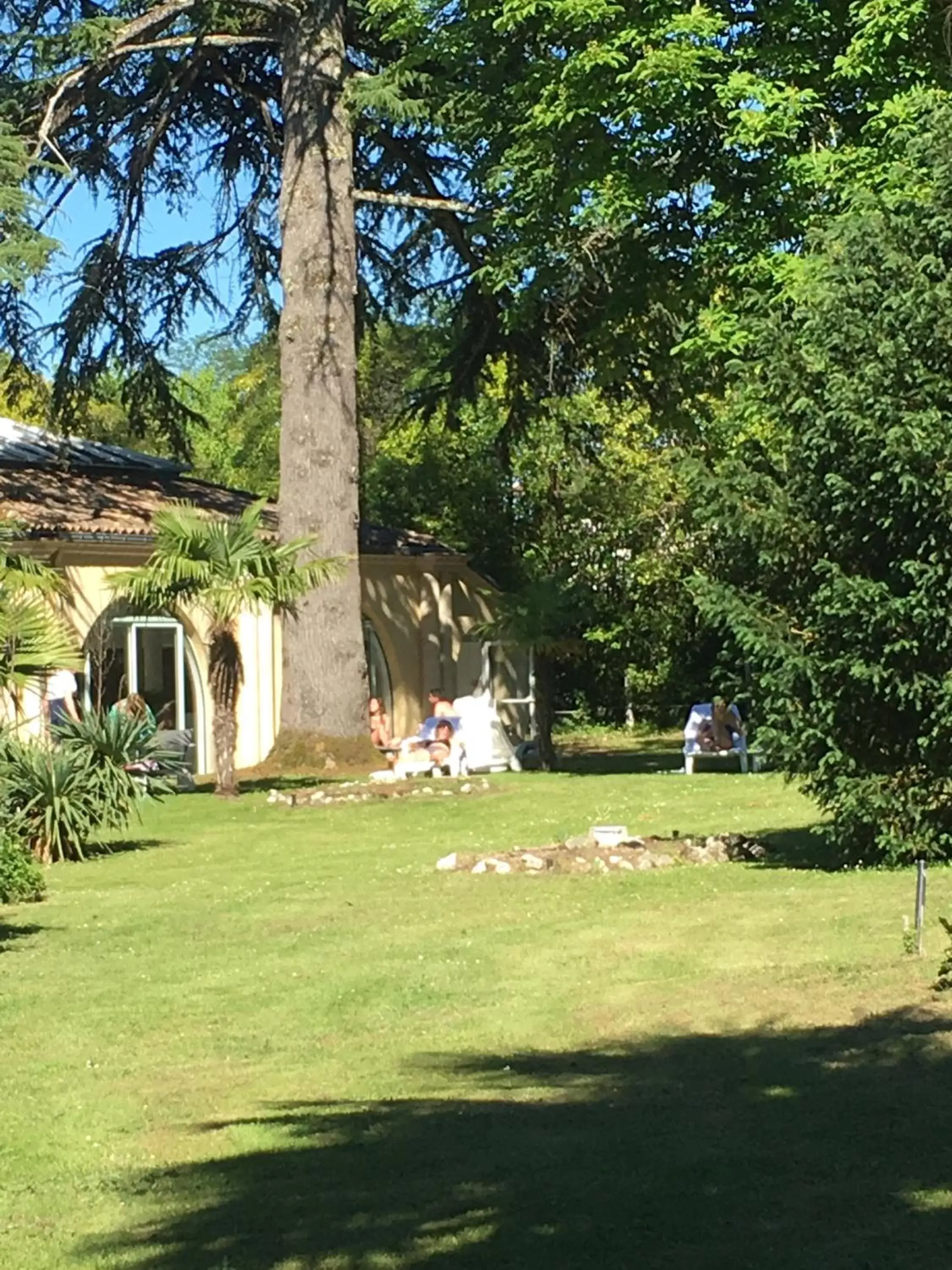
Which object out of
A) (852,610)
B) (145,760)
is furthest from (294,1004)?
(145,760)

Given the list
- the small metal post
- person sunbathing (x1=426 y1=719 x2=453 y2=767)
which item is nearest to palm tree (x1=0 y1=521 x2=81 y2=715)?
the small metal post

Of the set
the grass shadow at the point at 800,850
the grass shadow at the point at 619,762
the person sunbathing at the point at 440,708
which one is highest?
the person sunbathing at the point at 440,708

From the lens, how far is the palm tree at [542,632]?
28297 millimetres

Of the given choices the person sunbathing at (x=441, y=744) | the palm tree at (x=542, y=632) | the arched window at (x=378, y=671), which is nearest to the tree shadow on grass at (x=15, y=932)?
the person sunbathing at (x=441, y=744)

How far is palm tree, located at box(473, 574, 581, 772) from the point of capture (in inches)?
1114

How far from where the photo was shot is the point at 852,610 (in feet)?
42.4

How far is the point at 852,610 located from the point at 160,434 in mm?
21706

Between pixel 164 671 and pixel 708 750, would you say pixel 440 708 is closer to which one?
pixel 708 750

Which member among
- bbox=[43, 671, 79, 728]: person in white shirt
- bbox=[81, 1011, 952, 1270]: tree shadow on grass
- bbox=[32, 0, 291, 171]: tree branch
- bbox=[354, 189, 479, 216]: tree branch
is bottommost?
bbox=[81, 1011, 952, 1270]: tree shadow on grass

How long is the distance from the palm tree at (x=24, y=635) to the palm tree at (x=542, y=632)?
13185 mm

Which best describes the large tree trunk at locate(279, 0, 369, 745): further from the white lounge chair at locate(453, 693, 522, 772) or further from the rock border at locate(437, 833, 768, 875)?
the rock border at locate(437, 833, 768, 875)

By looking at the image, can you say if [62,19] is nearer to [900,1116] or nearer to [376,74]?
[376,74]

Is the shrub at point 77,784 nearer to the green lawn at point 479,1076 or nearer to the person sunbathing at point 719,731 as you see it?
the green lawn at point 479,1076

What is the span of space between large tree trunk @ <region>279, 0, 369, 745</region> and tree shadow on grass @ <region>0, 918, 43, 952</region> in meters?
12.7
